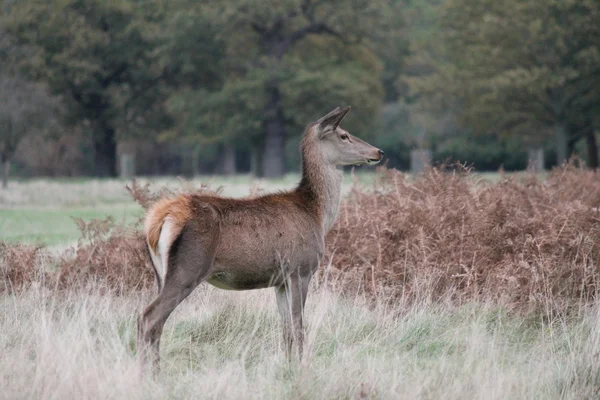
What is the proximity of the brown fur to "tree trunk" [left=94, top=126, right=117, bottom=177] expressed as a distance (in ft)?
119

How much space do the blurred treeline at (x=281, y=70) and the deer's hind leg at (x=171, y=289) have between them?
26.9 m

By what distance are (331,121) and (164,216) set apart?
1917 millimetres

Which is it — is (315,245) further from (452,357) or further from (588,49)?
(588,49)

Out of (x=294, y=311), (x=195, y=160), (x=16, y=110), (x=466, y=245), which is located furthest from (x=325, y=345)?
(x=195, y=160)

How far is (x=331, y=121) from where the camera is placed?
287 inches

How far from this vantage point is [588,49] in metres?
34.2

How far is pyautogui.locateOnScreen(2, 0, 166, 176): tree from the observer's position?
38.4 meters

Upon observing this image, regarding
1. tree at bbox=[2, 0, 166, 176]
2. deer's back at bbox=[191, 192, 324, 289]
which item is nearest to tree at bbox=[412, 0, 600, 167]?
tree at bbox=[2, 0, 166, 176]

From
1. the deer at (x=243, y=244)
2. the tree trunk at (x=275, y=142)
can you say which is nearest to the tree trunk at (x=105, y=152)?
the tree trunk at (x=275, y=142)

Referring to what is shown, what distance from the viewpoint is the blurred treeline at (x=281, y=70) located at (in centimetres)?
3503

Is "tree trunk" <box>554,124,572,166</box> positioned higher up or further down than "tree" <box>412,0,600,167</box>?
further down

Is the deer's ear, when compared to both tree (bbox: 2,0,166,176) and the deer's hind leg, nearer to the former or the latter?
the deer's hind leg

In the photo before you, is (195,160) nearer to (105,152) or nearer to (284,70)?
(105,152)

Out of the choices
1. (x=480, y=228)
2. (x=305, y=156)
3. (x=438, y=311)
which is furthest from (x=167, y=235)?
(x=480, y=228)
